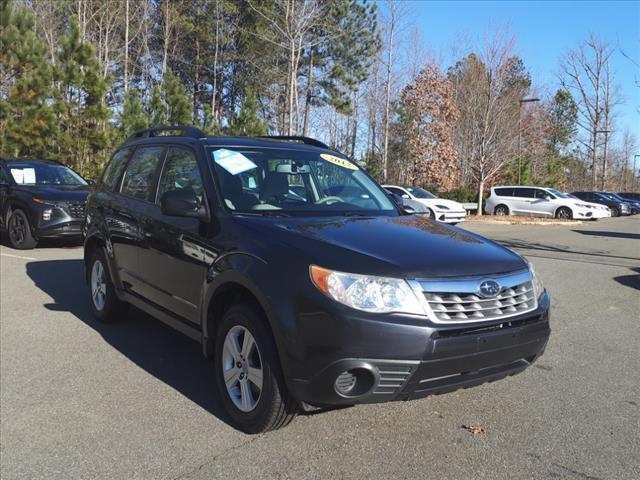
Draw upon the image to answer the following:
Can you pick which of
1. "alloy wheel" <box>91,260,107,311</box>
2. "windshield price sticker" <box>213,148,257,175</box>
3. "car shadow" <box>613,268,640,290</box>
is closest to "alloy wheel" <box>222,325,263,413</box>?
"windshield price sticker" <box>213,148,257,175</box>

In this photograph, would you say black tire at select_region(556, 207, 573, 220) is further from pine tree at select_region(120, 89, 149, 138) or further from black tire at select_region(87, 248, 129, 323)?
black tire at select_region(87, 248, 129, 323)

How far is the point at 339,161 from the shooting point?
15.9 ft

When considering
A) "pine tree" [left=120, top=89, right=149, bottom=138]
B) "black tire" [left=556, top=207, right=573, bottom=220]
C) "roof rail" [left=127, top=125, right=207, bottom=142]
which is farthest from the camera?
"black tire" [left=556, top=207, right=573, bottom=220]

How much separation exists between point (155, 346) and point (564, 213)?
85.7ft

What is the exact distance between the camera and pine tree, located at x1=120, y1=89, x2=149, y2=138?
1944 cm

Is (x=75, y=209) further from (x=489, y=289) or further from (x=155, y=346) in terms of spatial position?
(x=489, y=289)

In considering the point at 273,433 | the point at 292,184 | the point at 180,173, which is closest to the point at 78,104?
the point at 180,173

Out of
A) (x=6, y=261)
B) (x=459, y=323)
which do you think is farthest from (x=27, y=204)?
(x=459, y=323)

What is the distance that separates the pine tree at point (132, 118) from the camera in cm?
1944

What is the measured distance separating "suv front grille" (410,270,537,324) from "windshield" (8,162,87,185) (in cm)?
1033

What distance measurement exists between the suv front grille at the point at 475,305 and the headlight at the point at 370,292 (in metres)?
0.11

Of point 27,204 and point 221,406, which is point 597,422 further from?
point 27,204

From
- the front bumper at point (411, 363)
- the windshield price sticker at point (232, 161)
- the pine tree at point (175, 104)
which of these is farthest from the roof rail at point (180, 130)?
the pine tree at point (175, 104)

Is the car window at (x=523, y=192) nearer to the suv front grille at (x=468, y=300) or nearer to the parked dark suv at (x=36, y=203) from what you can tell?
the parked dark suv at (x=36, y=203)
